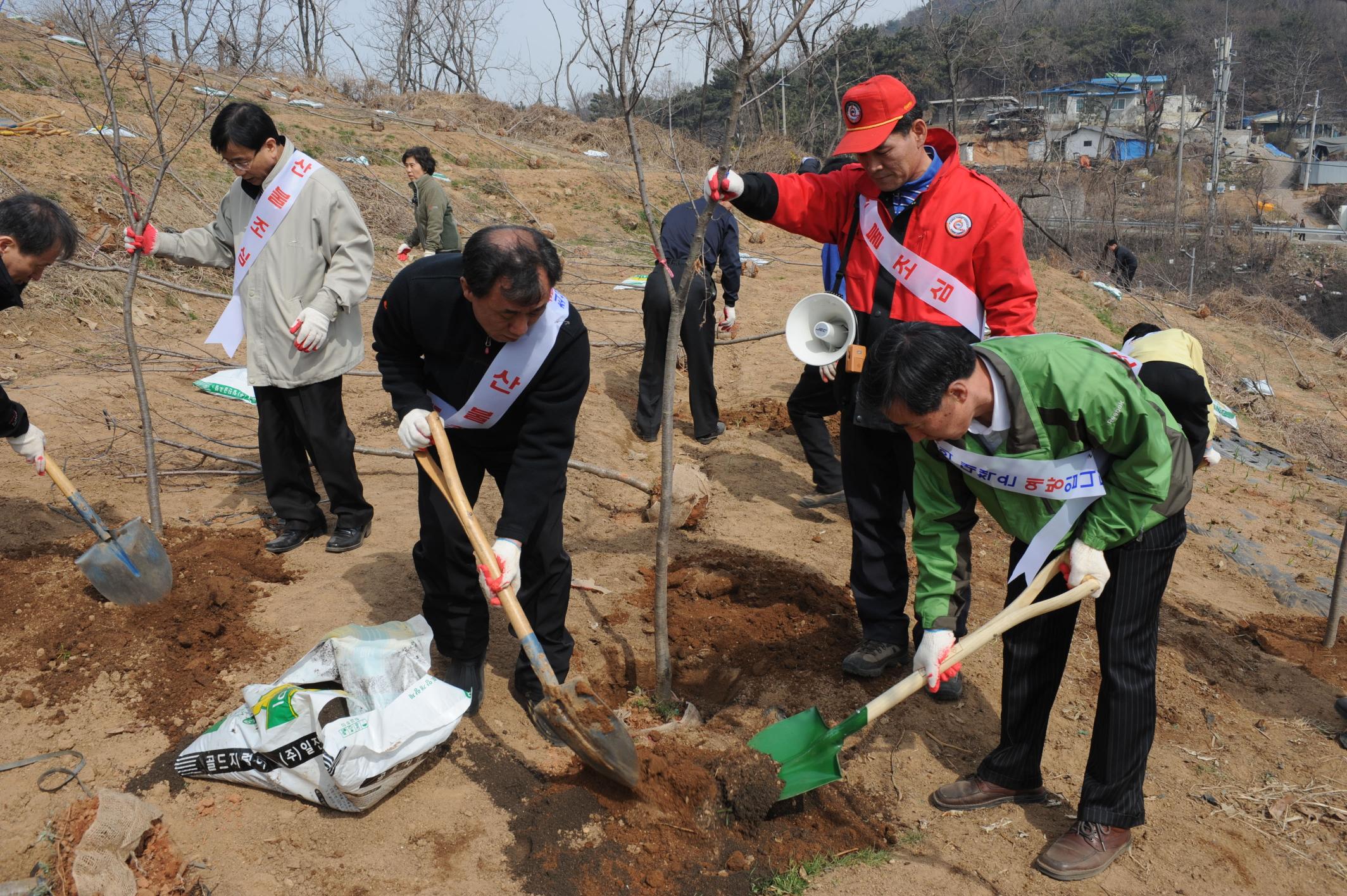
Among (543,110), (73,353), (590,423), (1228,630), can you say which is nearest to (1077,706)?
(1228,630)

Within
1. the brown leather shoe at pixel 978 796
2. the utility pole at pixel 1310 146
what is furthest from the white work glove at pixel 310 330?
the utility pole at pixel 1310 146

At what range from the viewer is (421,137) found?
58.2 feet

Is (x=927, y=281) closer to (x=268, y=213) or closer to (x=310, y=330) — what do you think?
(x=310, y=330)

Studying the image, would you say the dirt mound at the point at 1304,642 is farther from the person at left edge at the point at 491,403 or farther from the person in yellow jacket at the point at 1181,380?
the person at left edge at the point at 491,403

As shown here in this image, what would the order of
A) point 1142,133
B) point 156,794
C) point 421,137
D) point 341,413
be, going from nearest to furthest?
1. point 156,794
2. point 341,413
3. point 421,137
4. point 1142,133

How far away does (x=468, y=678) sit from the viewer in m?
3.11

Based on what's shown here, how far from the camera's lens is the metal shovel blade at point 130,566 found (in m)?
3.33

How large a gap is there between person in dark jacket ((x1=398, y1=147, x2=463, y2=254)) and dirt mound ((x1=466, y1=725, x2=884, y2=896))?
6048 millimetres

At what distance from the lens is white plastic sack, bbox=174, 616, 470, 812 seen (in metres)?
2.50

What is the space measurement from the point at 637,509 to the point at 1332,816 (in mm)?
3402

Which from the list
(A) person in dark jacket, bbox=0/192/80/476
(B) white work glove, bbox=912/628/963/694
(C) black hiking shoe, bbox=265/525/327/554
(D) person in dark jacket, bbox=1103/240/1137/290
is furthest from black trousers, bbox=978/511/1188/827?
(D) person in dark jacket, bbox=1103/240/1137/290

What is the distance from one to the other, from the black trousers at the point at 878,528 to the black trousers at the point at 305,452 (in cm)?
222

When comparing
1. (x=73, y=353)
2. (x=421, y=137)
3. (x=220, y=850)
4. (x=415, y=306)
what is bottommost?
(x=220, y=850)

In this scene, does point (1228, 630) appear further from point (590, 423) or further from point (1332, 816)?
point (590, 423)
